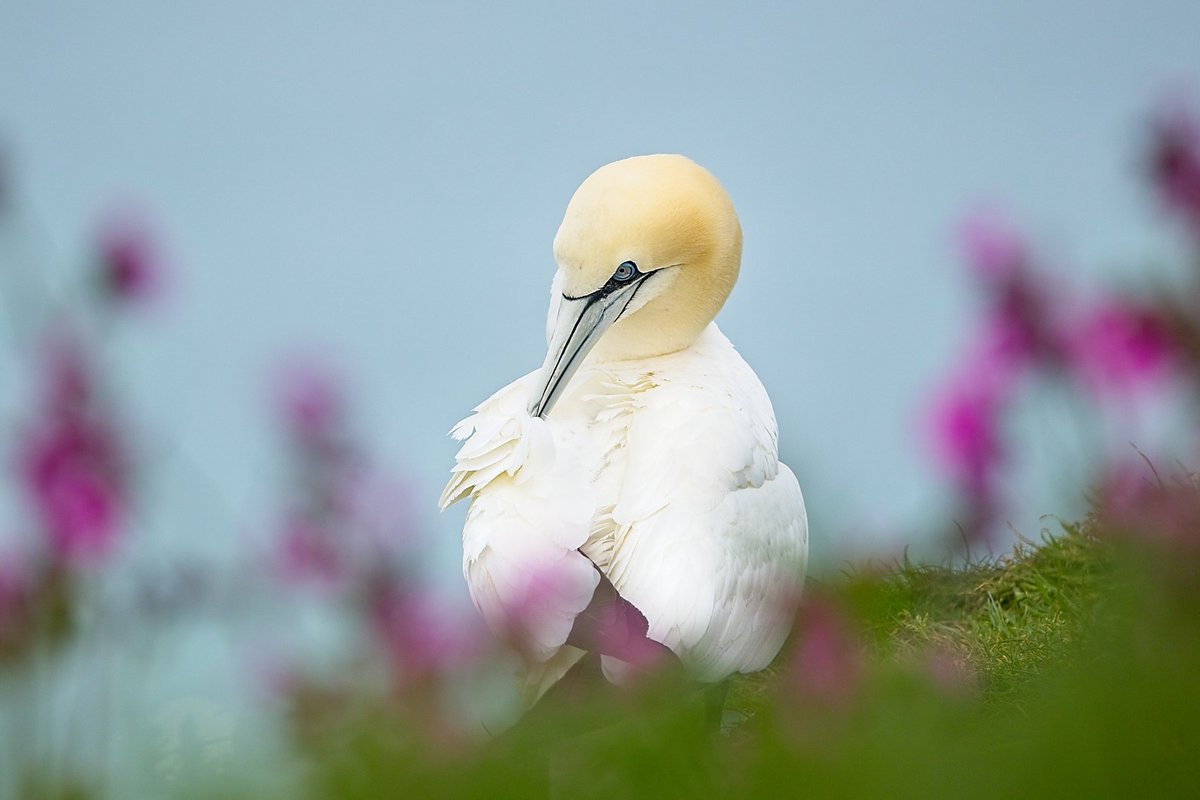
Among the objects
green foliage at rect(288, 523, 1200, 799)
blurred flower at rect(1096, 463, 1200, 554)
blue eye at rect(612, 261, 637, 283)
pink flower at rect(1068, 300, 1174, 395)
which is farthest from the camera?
blue eye at rect(612, 261, 637, 283)

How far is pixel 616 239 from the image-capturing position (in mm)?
5336

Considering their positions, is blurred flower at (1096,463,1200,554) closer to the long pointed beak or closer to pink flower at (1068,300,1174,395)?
pink flower at (1068,300,1174,395)

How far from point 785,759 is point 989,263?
2328mm

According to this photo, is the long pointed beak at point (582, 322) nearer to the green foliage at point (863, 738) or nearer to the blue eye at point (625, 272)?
the blue eye at point (625, 272)

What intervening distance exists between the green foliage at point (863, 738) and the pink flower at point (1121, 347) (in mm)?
1122

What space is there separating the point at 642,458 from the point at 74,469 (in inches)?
70.4

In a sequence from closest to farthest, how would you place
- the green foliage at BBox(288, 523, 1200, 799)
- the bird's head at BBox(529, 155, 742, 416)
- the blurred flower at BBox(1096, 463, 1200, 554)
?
the green foliage at BBox(288, 523, 1200, 799), the blurred flower at BBox(1096, 463, 1200, 554), the bird's head at BBox(529, 155, 742, 416)

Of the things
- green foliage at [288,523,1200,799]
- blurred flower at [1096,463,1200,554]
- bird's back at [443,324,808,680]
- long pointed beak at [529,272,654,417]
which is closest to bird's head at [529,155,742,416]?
long pointed beak at [529,272,654,417]

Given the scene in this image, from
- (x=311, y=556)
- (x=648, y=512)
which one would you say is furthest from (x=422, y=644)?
(x=648, y=512)

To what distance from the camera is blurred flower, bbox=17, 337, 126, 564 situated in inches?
142

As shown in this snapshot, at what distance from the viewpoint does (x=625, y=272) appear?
5457 mm

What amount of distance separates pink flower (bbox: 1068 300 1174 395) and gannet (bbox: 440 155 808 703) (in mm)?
941

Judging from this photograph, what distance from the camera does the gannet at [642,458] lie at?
4.49 meters

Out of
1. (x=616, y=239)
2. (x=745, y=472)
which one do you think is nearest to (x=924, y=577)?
(x=745, y=472)
